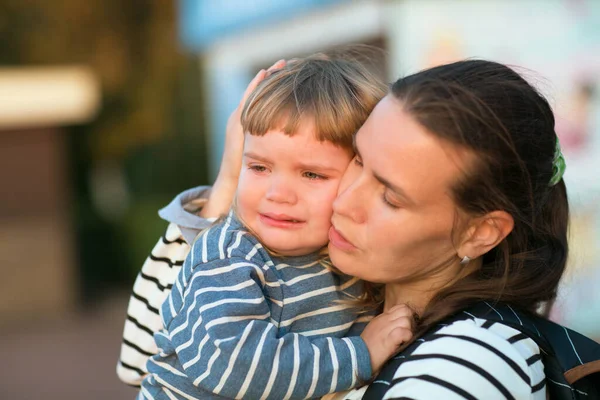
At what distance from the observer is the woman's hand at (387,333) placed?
5.72ft

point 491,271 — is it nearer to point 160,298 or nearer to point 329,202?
point 329,202

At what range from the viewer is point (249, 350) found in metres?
1.71

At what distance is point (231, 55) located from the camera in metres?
8.28

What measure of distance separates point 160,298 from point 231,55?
6.38m

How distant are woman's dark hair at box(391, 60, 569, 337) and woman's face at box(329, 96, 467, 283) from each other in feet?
0.12

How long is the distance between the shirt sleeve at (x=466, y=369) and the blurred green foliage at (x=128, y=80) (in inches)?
467

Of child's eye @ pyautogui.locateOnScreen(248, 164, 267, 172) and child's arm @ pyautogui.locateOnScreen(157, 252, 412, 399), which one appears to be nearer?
child's arm @ pyautogui.locateOnScreen(157, 252, 412, 399)

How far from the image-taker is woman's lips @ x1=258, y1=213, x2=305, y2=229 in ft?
6.20

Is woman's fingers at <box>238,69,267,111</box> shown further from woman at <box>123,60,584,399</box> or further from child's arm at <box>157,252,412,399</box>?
child's arm at <box>157,252,412,399</box>

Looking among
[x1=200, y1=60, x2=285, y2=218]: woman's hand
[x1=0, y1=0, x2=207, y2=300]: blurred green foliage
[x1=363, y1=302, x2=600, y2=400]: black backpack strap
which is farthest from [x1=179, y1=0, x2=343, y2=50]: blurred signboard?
[x1=0, y1=0, x2=207, y2=300]: blurred green foliage

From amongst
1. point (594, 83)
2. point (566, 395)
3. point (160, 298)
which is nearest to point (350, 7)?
point (594, 83)

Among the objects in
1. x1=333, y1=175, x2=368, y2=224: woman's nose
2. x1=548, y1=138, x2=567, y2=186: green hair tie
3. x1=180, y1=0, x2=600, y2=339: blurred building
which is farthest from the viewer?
x1=180, y1=0, x2=600, y2=339: blurred building

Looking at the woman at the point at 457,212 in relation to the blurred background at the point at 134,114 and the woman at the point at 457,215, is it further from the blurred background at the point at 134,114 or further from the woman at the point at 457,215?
the blurred background at the point at 134,114

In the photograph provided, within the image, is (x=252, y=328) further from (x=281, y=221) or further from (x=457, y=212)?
(x=457, y=212)
